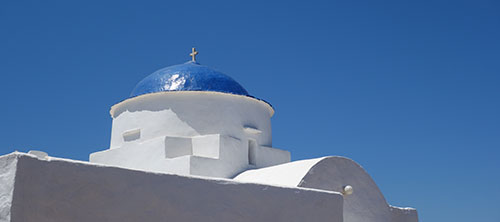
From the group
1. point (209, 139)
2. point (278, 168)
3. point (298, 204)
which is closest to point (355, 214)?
point (278, 168)

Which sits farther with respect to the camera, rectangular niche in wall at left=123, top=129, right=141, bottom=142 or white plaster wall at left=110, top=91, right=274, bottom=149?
rectangular niche in wall at left=123, top=129, right=141, bottom=142

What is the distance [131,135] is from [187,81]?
65.4 inches

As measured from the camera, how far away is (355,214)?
9.62m

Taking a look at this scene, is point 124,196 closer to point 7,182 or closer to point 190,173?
point 7,182

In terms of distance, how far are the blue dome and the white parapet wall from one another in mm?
4600

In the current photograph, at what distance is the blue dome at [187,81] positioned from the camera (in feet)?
37.7

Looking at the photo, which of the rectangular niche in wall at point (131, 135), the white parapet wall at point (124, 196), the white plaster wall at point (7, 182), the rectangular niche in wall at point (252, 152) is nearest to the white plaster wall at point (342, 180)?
the rectangular niche in wall at point (252, 152)

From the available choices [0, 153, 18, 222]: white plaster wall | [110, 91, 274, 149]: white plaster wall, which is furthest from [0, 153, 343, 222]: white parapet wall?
[110, 91, 274, 149]: white plaster wall

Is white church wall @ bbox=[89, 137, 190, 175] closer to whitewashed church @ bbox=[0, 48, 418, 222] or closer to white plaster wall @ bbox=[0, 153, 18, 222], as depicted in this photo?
whitewashed church @ bbox=[0, 48, 418, 222]

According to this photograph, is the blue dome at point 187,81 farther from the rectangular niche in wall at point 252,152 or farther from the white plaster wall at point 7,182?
the white plaster wall at point 7,182

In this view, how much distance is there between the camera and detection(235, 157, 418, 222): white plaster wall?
9133mm

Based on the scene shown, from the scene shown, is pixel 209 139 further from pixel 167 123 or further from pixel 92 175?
pixel 92 175

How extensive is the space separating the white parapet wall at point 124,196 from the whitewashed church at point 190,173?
0.01 metres

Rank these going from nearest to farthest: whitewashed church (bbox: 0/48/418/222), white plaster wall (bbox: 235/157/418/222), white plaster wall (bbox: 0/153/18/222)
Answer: white plaster wall (bbox: 0/153/18/222) < whitewashed church (bbox: 0/48/418/222) < white plaster wall (bbox: 235/157/418/222)
